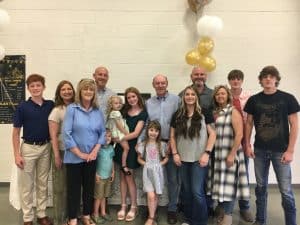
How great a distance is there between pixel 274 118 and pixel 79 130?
1.69m

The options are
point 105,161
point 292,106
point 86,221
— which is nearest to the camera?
point 292,106

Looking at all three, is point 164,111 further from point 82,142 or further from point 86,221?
point 86,221

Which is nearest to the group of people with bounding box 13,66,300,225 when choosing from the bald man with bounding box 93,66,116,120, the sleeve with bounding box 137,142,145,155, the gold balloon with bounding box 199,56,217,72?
the sleeve with bounding box 137,142,145,155

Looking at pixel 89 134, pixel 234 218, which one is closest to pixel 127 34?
pixel 89 134

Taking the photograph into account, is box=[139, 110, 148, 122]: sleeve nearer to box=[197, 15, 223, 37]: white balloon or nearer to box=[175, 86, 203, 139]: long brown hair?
box=[175, 86, 203, 139]: long brown hair

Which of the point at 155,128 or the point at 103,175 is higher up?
the point at 155,128

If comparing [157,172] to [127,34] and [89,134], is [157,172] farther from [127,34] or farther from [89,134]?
[127,34]

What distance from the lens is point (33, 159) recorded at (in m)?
3.24

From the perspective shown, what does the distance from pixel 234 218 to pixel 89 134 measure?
1.75 metres

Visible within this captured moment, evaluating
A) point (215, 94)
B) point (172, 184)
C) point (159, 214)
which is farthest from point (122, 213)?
point (215, 94)

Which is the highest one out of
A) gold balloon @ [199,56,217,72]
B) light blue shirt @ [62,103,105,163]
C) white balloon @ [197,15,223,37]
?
white balloon @ [197,15,223,37]

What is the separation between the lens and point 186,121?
3.15 meters

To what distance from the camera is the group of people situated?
3.08 m

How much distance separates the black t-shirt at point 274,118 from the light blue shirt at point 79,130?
4.75ft
